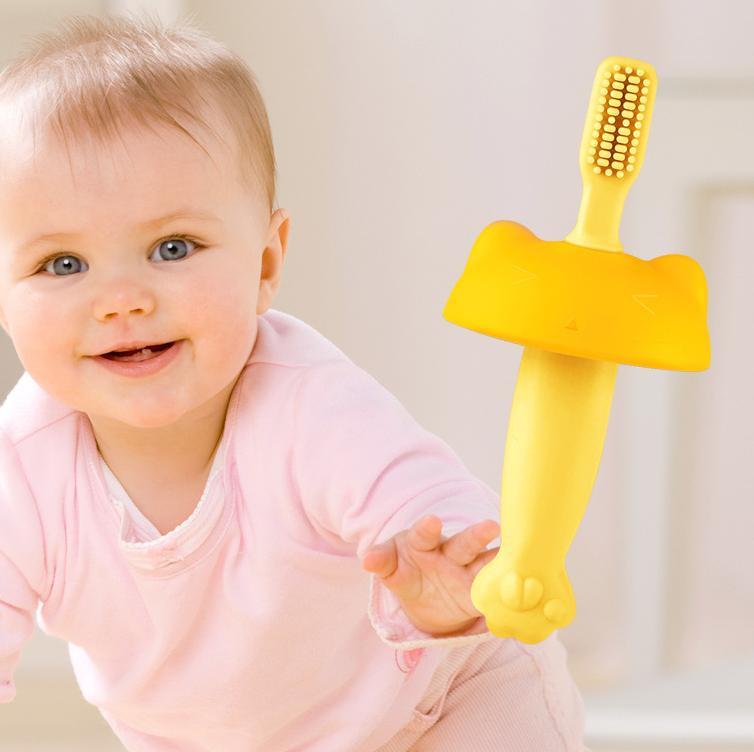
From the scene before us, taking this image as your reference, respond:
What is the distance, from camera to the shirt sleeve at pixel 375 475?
0.65 meters

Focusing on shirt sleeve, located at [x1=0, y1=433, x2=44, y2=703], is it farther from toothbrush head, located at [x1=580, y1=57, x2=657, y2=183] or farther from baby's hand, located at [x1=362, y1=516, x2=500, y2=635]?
toothbrush head, located at [x1=580, y1=57, x2=657, y2=183]

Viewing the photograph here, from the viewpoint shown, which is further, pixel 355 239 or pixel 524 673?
pixel 355 239

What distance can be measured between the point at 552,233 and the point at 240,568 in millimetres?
515

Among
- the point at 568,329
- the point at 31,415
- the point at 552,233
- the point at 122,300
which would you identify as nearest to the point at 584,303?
the point at 568,329

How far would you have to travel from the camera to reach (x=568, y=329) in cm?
47

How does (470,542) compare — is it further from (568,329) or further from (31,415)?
(31,415)

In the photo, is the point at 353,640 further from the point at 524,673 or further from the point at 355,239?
the point at 355,239

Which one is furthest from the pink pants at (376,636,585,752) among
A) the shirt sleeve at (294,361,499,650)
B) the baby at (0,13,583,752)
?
the shirt sleeve at (294,361,499,650)

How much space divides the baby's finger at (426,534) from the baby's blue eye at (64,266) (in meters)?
0.24

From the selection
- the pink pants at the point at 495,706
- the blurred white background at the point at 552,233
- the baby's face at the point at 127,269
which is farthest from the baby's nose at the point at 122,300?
the blurred white background at the point at 552,233

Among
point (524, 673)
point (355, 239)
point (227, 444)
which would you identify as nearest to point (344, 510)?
point (227, 444)

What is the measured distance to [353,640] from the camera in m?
0.80

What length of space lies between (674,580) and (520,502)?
26.7 inches

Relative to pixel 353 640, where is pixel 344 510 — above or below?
above
